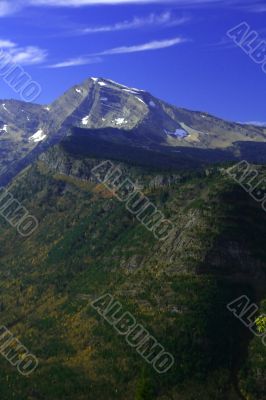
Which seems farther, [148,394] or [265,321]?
[148,394]

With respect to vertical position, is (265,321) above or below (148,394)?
above
